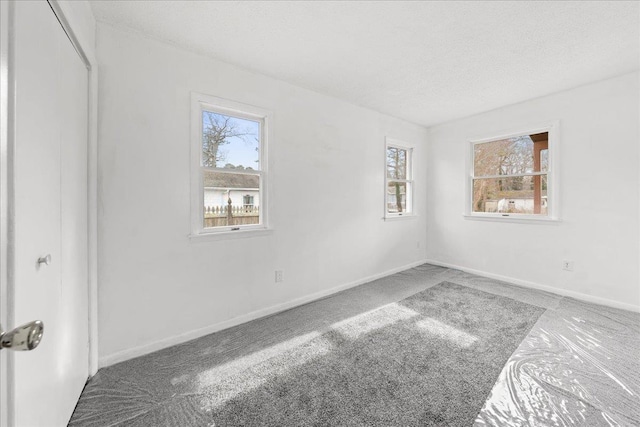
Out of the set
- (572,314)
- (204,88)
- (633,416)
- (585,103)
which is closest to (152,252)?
(204,88)

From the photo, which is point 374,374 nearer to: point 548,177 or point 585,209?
point 585,209

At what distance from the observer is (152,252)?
87.2 inches

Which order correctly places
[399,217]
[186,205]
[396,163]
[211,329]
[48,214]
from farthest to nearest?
[396,163], [399,217], [211,329], [186,205], [48,214]

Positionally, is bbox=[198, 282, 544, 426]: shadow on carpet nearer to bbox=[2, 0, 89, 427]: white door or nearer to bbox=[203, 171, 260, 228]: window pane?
bbox=[2, 0, 89, 427]: white door

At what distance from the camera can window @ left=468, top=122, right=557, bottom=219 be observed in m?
3.64

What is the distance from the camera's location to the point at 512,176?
396 cm

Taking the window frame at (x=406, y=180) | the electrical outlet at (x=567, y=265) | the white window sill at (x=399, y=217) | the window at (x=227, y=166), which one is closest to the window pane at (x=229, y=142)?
the window at (x=227, y=166)

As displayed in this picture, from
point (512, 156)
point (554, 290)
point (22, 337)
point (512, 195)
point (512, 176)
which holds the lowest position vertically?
point (554, 290)

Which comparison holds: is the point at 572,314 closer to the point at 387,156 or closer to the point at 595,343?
the point at 595,343

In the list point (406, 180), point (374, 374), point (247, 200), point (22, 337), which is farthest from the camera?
point (406, 180)

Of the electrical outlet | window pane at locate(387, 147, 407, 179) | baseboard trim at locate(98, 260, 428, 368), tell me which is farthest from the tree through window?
baseboard trim at locate(98, 260, 428, 368)

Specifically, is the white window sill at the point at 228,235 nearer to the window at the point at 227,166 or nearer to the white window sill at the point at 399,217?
the window at the point at 227,166

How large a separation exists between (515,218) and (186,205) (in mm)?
4254

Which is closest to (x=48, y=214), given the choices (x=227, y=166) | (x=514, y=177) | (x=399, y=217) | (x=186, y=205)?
(x=186, y=205)
